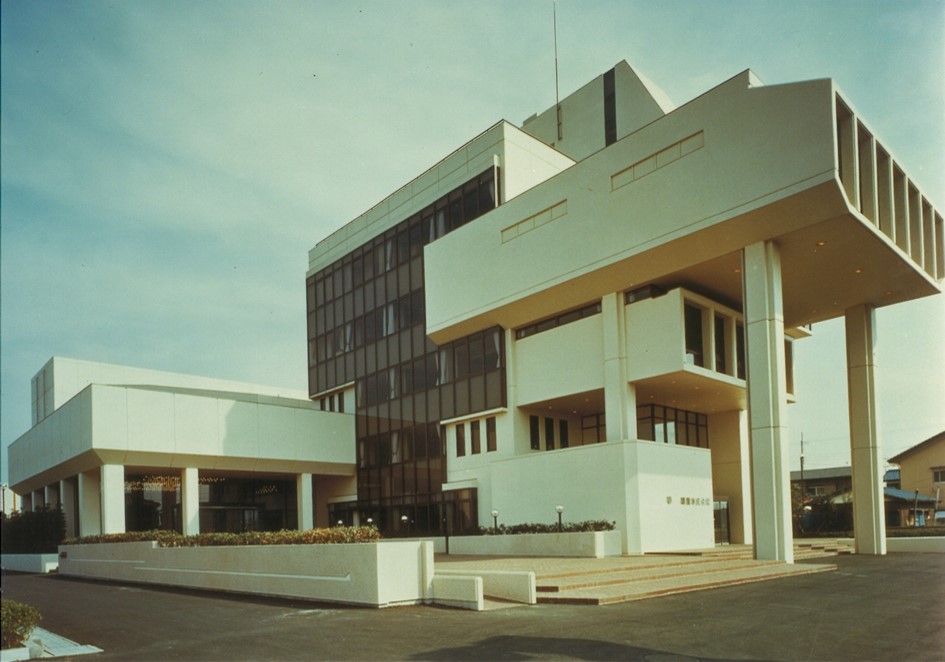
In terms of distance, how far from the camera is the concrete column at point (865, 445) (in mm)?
30297

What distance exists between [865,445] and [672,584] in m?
16.5

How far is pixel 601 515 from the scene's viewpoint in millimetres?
28344

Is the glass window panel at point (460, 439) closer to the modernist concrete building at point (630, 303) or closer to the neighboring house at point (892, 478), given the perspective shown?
the modernist concrete building at point (630, 303)

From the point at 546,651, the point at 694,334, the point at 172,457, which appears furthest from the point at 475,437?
the point at 546,651

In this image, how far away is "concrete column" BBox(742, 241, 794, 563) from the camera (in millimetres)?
24016

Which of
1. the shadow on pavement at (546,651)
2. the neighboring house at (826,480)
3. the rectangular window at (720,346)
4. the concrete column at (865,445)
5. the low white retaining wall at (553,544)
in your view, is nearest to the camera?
the shadow on pavement at (546,651)

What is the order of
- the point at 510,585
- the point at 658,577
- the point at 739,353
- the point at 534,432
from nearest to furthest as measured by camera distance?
the point at 510,585 < the point at 658,577 < the point at 739,353 < the point at 534,432

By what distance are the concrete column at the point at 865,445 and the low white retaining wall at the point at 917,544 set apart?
7.54 feet

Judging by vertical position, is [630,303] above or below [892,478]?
above

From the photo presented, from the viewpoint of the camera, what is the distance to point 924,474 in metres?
55.4

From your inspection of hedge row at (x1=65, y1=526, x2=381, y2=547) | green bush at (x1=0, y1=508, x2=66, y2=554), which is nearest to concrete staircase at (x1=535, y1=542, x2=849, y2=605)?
hedge row at (x1=65, y1=526, x2=381, y2=547)

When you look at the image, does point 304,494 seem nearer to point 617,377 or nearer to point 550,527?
point 550,527

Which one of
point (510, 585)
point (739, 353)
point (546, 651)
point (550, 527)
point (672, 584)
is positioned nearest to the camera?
point (546, 651)

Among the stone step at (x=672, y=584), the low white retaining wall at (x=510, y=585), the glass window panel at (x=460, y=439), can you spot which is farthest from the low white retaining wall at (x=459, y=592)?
the glass window panel at (x=460, y=439)
